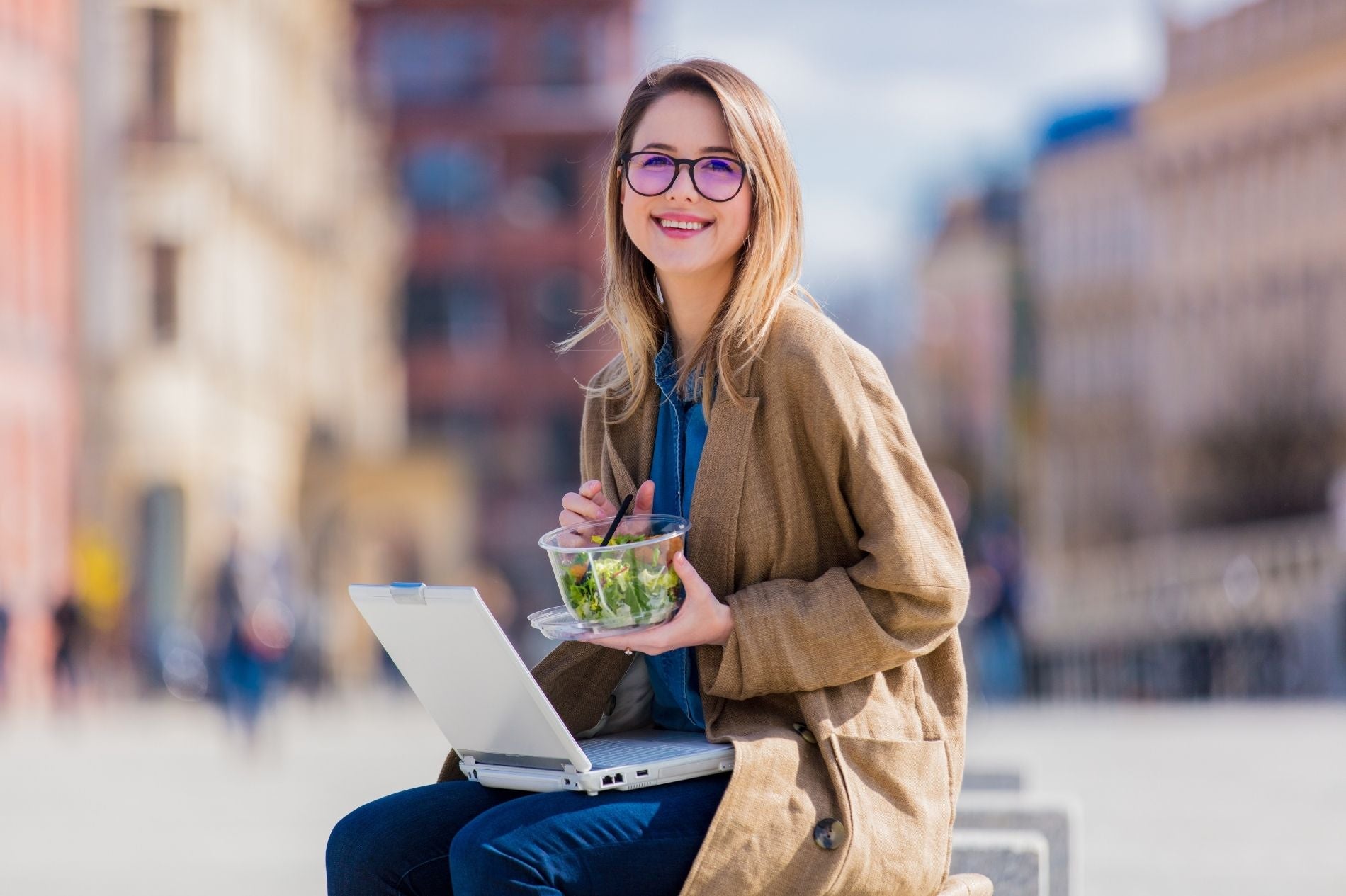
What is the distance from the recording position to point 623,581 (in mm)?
3697

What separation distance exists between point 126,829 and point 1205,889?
598 centimetres

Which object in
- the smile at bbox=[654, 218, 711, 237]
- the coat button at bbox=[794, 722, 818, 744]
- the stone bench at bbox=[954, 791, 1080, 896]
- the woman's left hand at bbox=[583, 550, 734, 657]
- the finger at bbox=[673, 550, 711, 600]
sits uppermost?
the smile at bbox=[654, 218, 711, 237]

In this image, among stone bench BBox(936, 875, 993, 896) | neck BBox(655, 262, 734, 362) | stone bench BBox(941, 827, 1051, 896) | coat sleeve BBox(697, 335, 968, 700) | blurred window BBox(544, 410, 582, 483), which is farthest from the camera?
blurred window BBox(544, 410, 582, 483)

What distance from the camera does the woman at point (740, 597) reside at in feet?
11.9

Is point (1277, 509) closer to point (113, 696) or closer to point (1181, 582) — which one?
point (1181, 582)

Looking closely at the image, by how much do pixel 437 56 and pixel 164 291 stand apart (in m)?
32.2

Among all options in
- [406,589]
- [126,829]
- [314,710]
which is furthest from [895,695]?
[314,710]

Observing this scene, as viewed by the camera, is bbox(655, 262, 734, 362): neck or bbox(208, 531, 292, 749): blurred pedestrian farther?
bbox(208, 531, 292, 749): blurred pedestrian

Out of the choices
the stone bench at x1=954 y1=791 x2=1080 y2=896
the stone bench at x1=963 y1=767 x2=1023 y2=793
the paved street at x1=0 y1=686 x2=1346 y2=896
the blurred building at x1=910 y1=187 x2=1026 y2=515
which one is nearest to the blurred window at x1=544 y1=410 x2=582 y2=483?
the blurred building at x1=910 y1=187 x2=1026 y2=515

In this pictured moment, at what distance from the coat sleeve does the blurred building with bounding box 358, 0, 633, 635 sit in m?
65.3

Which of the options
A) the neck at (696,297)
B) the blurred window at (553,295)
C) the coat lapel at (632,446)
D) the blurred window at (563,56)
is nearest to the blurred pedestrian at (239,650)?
the coat lapel at (632,446)

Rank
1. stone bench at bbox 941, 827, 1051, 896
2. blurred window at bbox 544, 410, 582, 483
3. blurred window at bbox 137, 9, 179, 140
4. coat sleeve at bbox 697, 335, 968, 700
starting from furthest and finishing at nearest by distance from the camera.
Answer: blurred window at bbox 544, 410, 582, 483
blurred window at bbox 137, 9, 179, 140
stone bench at bbox 941, 827, 1051, 896
coat sleeve at bbox 697, 335, 968, 700

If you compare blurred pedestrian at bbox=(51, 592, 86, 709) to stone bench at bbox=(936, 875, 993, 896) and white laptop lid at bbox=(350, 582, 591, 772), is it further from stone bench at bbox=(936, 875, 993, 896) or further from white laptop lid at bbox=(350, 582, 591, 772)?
stone bench at bbox=(936, 875, 993, 896)

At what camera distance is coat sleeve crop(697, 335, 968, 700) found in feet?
12.3
